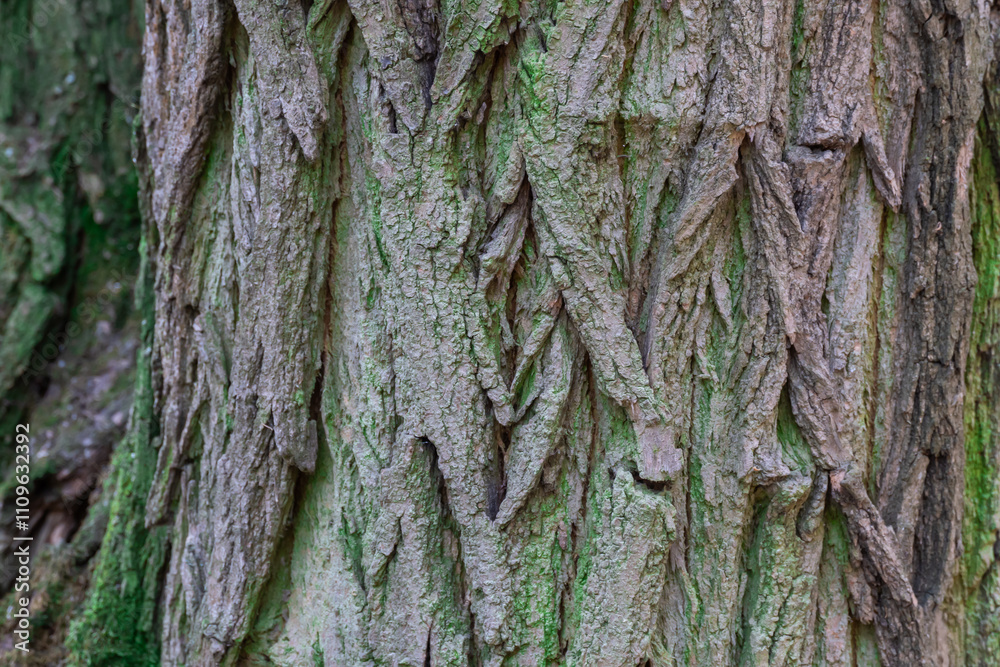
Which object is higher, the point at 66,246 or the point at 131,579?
the point at 66,246

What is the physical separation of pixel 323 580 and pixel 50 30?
210cm

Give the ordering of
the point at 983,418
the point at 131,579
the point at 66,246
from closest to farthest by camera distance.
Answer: the point at 983,418, the point at 131,579, the point at 66,246

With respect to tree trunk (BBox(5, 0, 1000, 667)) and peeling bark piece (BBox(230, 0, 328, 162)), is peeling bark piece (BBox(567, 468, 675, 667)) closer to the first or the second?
tree trunk (BBox(5, 0, 1000, 667))

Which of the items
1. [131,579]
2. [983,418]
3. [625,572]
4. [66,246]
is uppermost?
[66,246]

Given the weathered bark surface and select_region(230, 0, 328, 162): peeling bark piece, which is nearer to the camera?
select_region(230, 0, 328, 162): peeling bark piece

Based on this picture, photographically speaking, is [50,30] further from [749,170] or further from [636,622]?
[636,622]

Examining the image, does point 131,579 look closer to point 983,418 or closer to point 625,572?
point 625,572

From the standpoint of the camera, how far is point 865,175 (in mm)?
1444

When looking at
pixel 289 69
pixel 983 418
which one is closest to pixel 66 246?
pixel 289 69

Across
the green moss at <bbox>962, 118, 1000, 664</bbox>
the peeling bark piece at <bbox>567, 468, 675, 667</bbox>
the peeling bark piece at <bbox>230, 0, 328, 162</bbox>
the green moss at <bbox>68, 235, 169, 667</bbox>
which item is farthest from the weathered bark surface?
the green moss at <bbox>962, 118, 1000, 664</bbox>

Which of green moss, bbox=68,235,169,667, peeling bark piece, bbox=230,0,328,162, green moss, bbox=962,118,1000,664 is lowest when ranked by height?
green moss, bbox=68,235,169,667

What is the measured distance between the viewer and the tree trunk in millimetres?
1333

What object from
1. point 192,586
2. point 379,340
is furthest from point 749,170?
point 192,586

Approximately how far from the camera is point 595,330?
52.4 inches
